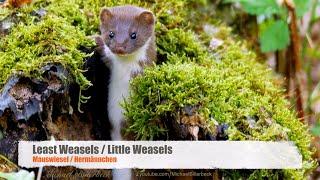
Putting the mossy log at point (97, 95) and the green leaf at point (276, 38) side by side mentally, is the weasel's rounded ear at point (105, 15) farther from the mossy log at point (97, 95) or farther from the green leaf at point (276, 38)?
the green leaf at point (276, 38)

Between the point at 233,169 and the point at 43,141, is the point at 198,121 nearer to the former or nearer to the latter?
the point at 233,169

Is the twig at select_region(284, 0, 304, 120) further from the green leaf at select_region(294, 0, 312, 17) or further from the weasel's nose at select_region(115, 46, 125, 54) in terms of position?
the weasel's nose at select_region(115, 46, 125, 54)

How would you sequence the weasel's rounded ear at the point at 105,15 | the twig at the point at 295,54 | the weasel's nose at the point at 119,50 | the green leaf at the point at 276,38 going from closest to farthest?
the weasel's nose at the point at 119,50 < the weasel's rounded ear at the point at 105,15 < the green leaf at the point at 276,38 < the twig at the point at 295,54

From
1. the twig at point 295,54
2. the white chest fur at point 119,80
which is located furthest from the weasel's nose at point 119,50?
the twig at point 295,54

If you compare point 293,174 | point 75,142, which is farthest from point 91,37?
point 293,174

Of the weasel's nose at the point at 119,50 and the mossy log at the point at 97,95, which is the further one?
the weasel's nose at the point at 119,50

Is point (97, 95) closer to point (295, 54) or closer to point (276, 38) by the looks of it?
point (276, 38)

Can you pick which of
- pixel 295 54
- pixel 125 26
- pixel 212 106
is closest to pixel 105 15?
pixel 125 26

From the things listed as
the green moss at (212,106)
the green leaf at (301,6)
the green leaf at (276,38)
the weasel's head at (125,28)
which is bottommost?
the green moss at (212,106)
